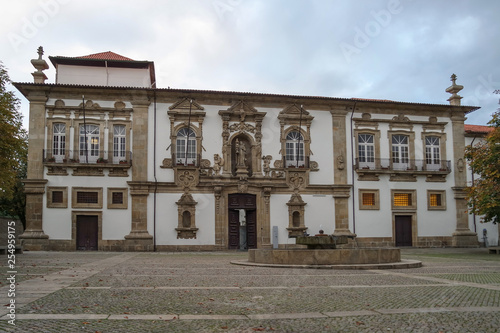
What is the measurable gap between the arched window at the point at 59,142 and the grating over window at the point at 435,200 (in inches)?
924

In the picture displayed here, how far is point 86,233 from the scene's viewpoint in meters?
29.8

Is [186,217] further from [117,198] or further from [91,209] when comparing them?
[91,209]

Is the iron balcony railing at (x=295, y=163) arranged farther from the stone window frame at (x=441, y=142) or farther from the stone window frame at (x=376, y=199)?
the stone window frame at (x=441, y=142)

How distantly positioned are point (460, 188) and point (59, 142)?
2561 centimetres

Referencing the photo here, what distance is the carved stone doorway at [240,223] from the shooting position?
103 feet

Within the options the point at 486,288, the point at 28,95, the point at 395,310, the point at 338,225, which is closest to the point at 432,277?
the point at 486,288

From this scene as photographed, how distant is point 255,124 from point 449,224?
14.5 m

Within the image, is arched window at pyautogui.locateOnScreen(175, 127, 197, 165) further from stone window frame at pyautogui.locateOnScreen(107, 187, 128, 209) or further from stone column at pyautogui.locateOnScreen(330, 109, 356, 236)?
stone column at pyautogui.locateOnScreen(330, 109, 356, 236)

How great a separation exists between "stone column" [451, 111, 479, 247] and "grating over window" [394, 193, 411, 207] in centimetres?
327

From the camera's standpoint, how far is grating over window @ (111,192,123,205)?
98.9 feet

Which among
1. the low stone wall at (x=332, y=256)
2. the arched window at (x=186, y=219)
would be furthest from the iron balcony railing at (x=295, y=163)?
the low stone wall at (x=332, y=256)

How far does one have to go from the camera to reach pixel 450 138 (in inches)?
1378

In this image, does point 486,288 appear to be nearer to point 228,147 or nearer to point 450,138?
point 228,147

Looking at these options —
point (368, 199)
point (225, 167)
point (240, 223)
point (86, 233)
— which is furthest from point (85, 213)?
point (368, 199)
